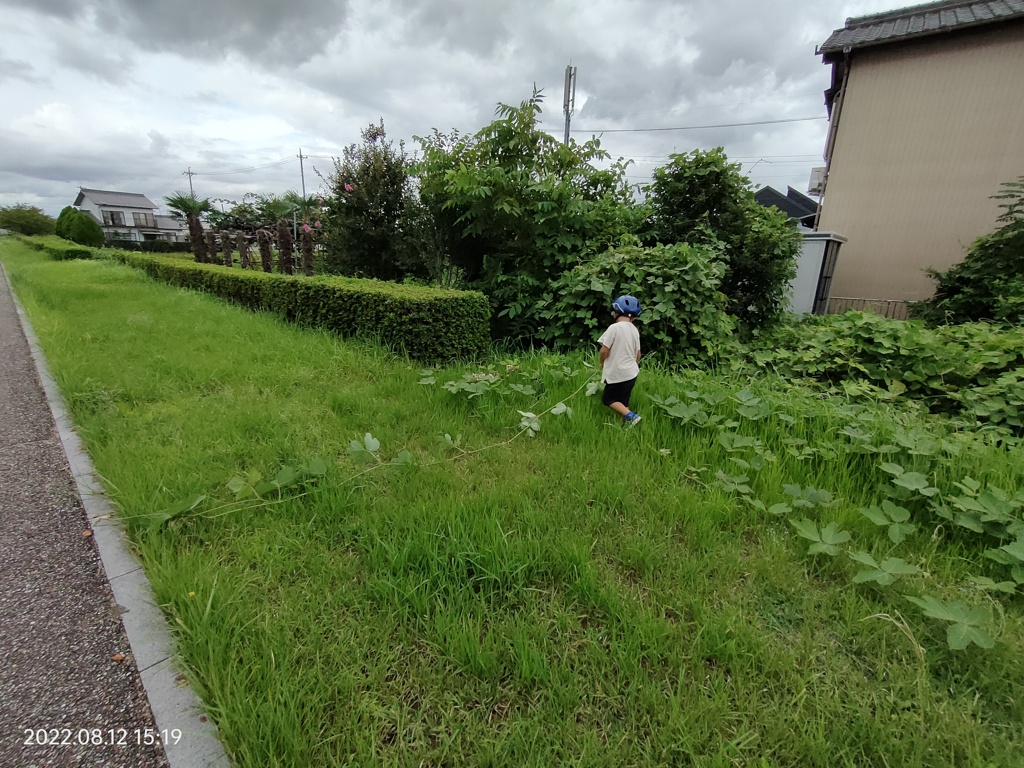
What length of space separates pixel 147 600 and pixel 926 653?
308 cm

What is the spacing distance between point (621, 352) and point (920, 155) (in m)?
11.7

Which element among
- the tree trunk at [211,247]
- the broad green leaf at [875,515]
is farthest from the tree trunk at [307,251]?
the broad green leaf at [875,515]

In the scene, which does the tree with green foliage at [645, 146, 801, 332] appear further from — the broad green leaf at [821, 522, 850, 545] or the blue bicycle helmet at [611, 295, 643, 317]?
the broad green leaf at [821, 522, 850, 545]

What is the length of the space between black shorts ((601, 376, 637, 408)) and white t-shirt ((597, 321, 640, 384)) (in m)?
0.05

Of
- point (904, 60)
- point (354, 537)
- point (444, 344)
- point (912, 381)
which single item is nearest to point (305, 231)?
point (444, 344)

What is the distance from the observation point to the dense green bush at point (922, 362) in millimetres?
3588

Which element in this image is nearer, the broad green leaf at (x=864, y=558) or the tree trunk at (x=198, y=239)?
the broad green leaf at (x=864, y=558)

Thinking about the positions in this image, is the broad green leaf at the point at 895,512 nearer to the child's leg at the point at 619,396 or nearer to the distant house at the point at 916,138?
the child's leg at the point at 619,396

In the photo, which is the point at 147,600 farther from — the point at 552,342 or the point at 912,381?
the point at 912,381

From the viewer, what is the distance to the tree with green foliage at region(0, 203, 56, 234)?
4394cm

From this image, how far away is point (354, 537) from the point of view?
2215 millimetres

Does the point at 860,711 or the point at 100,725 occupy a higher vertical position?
the point at 860,711

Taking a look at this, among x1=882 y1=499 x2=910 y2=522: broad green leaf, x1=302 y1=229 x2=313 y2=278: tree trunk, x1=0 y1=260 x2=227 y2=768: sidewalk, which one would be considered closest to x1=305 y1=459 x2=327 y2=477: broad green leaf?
x1=0 y1=260 x2=227 y2=768: sidewalk

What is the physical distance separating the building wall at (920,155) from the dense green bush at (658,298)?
26.6 feet
